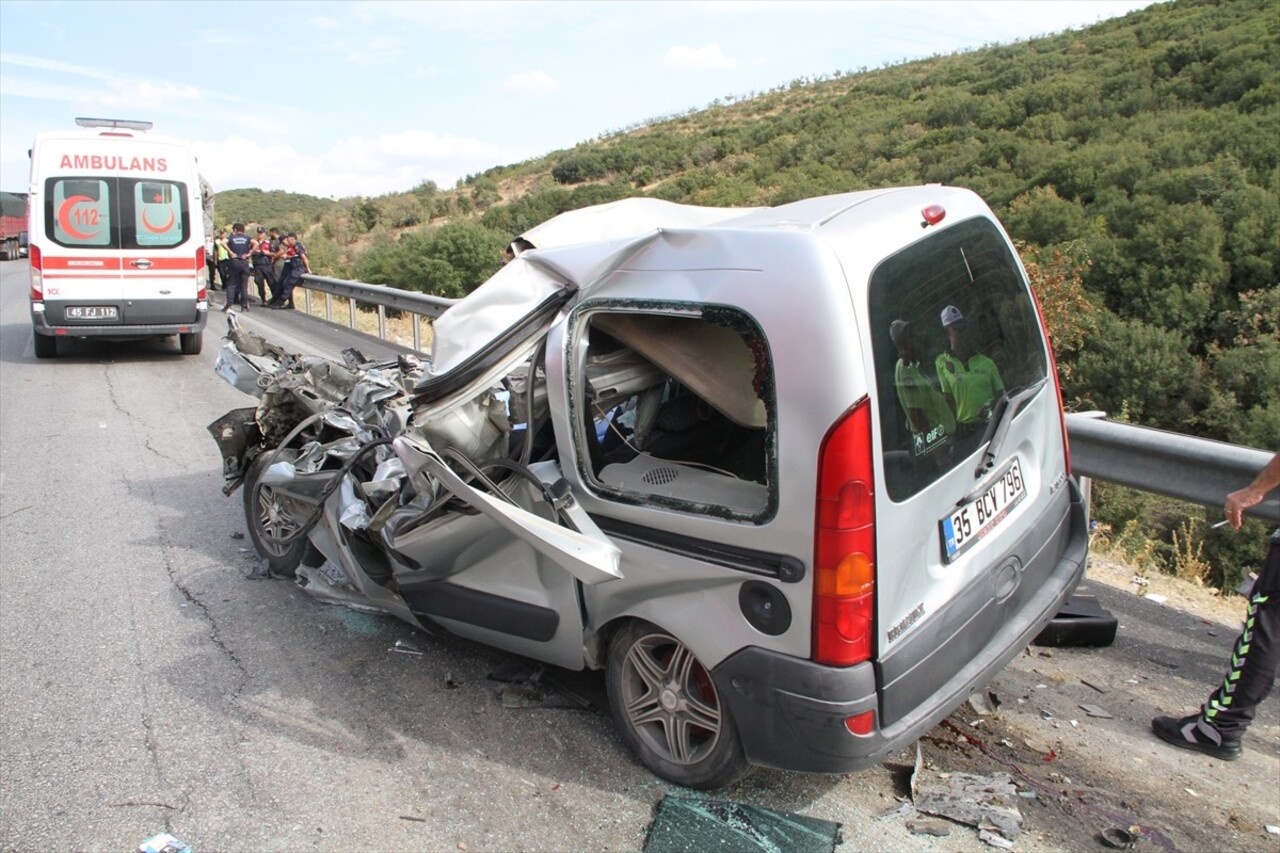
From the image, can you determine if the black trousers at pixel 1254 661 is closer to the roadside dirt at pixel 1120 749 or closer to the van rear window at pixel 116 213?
the roadside dirt at pixel 1120 749

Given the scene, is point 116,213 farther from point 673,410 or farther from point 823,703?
point 823,703

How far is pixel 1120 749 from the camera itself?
11.3 feet

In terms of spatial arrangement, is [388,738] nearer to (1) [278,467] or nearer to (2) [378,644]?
(2) [378,644]

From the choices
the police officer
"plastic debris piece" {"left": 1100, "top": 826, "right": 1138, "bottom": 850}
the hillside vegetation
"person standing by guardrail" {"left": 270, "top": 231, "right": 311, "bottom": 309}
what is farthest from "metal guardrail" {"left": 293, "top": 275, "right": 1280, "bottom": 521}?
"person standing by guardrail" {"left": 270, "top": 231, "right": 311, "bottom": 309}

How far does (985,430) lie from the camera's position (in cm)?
319

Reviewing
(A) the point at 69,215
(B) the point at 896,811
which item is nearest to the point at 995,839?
(B) the point at 896,811

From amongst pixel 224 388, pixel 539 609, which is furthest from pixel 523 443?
pixel 224 388

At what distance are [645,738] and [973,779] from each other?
1.12 meters

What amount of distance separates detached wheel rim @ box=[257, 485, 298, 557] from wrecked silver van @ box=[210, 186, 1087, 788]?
1026 millimetres

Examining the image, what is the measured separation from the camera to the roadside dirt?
3.02 m

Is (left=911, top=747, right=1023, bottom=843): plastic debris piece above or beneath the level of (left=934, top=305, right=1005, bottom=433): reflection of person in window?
beneath

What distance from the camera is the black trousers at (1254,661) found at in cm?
333

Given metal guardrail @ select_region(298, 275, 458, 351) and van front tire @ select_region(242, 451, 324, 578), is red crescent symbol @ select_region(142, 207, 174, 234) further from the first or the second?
van front tire @ select_region(242, 451, 324, 578)

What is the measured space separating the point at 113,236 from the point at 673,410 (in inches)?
429
